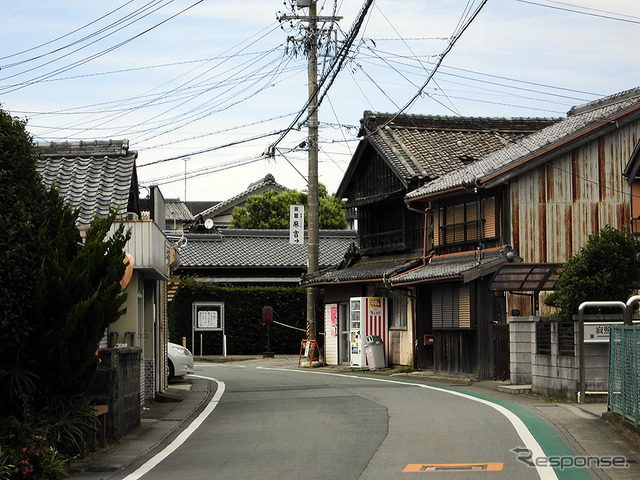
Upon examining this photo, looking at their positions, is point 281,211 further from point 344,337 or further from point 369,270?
point 369,270

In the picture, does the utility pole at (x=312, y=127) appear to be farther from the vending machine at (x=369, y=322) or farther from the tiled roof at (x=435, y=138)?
the tiled roof at (x=435, y=138)

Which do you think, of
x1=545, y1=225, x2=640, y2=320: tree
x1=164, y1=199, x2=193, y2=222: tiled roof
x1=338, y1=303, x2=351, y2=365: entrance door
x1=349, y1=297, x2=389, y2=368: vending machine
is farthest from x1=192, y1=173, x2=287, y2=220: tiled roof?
x1=545, y1=225, x2=640, y2=320: tree

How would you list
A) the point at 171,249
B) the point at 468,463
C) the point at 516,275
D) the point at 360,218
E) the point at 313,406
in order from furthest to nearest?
the point at 360,218 → the point at 516,275 → the point at 171,249 → the point at 313,406 → the point at 468,463

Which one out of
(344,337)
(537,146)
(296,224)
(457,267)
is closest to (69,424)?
(457,267)

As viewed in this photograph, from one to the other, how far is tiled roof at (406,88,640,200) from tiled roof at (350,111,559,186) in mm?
1747

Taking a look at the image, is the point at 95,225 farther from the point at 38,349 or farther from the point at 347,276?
the point at 347,276

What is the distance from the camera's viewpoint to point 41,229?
34.2 ft

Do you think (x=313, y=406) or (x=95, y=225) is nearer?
(x=95, y=225)

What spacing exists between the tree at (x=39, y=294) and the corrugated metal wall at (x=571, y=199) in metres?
16.1

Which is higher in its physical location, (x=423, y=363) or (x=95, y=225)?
(x=95, y=225)

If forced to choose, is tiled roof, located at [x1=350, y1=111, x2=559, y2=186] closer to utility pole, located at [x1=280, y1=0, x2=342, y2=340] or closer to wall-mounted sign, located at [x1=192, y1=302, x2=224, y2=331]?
utility pole, located at [x1=280, y1=0, x2=342, y2=340]

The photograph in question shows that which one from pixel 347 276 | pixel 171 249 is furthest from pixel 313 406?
pixel 347 276

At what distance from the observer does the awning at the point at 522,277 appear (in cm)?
2145

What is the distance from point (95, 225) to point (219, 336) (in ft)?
91.1
